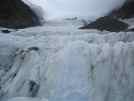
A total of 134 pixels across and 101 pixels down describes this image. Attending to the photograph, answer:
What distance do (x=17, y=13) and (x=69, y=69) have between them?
29.4 feet

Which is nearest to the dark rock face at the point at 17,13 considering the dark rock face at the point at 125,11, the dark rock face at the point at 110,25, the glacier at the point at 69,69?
the dark rock face at the point at 110,25

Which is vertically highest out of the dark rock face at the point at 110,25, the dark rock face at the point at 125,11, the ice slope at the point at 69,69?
the dark rock face at the point at 125,11

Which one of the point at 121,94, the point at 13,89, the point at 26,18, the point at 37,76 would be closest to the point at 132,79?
the point at 121,94

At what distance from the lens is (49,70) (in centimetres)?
684

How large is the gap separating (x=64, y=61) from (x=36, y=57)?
83cm

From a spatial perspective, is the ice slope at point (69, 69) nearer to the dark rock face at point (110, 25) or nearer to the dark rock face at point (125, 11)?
the dark rock face at point (110, 25)

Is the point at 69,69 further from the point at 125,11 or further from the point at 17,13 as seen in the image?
the point at 17,13

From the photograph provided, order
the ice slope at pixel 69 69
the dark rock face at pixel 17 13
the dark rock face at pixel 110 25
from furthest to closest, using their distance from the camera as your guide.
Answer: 1. the dark rock face at pixel 17 13
2. the dark rock face at pixel 110 25
3. the ice slope at pixel 69 69

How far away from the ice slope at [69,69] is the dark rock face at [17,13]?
5907 millimetres

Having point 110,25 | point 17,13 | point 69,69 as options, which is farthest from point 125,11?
point 69,69

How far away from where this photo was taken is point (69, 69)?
6812 mm

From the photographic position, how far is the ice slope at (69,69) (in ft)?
20.4

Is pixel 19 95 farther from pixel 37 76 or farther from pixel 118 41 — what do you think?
pixel 118 41

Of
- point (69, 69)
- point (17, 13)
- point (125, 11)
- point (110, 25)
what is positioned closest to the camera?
point (69, 69)
